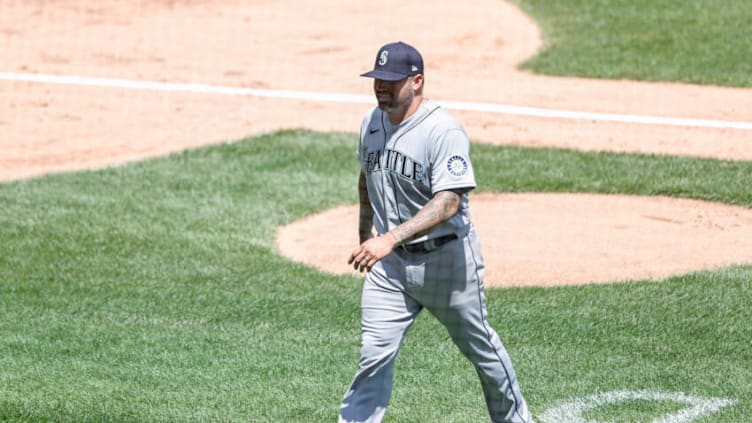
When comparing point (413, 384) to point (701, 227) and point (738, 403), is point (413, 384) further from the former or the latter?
point (701, 227)

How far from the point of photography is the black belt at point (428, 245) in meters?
6.70

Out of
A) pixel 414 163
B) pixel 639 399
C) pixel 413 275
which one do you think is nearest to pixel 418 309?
pixel 413 275

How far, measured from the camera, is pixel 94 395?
7.98 metres

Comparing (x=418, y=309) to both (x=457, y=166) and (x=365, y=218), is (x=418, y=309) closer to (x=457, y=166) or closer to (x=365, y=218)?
(x=365, y=218)

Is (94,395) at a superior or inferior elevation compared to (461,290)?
inferior

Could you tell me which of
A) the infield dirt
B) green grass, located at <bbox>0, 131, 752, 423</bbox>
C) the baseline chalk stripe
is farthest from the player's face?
the infield dirt

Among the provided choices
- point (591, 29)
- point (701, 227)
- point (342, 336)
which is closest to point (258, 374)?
point (342, 336)

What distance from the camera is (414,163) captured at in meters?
6.64

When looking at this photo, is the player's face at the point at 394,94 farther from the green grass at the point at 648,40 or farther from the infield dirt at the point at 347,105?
the green grass at the point at 648,40

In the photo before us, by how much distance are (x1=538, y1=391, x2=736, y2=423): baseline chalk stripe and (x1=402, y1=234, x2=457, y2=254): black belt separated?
1.53m

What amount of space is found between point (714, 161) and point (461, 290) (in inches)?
306

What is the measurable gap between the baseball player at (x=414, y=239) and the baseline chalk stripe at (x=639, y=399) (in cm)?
80

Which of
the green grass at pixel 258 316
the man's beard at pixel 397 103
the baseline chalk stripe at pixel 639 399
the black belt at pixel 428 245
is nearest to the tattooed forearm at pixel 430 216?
the black belt at pixel 428 245

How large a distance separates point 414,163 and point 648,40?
13.0 meters
